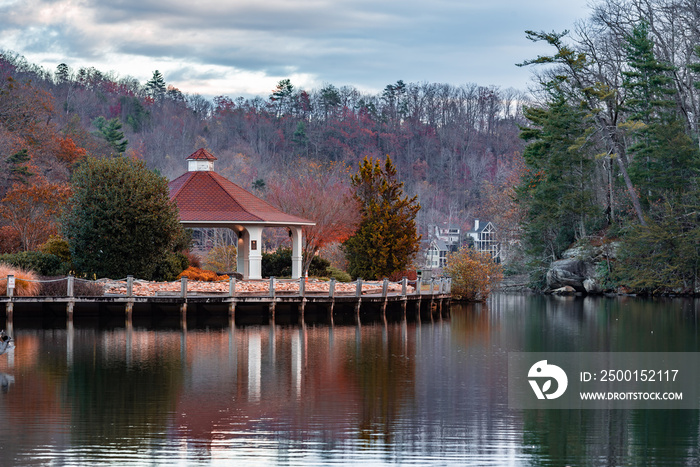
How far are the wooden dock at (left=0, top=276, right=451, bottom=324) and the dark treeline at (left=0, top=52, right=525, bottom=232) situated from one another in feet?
187

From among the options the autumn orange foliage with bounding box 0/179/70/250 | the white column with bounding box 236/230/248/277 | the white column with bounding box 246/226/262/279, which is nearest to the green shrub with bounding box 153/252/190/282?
the white column with bounding box 246/226/262/279

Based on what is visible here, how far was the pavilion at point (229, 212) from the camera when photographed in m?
40.9

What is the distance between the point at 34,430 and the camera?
15172 millimetres

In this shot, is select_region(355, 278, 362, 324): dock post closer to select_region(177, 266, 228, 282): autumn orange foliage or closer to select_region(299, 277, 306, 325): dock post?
select_region(299, 277, 306, 325): dock post

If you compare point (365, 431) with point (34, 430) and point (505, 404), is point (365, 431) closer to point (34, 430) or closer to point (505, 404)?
point (505, 404)

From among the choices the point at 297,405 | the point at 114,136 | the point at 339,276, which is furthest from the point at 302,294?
the point at 114,136

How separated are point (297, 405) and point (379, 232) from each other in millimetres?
25984

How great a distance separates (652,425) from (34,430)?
11090 mm

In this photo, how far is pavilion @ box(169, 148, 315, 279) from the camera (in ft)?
134

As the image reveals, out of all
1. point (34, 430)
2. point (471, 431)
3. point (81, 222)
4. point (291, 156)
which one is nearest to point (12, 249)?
point (81, 222)

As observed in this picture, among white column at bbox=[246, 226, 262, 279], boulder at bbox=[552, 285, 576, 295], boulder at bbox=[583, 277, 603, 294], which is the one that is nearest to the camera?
white column at bbox=[246, 226, 262, 279]

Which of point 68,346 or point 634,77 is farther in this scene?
point 634,77

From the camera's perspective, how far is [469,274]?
47.8 metres

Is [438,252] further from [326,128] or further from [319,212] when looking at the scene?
[319,212]
